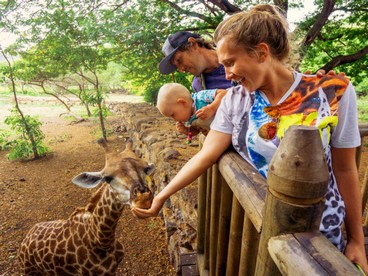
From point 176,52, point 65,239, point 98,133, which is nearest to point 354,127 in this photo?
point 176,52

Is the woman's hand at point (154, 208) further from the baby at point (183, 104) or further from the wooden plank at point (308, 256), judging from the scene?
the wooden plank at point (308, 256)

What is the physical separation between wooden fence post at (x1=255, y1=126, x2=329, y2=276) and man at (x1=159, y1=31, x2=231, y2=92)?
166 cm

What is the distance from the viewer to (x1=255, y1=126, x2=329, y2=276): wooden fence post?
66cm

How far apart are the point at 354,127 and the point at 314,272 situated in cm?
76

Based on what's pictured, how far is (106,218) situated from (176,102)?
1193 millimetres

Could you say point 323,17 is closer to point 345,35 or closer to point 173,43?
point 345,35

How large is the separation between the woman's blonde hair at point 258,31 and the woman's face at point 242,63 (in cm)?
2

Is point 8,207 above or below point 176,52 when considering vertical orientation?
below

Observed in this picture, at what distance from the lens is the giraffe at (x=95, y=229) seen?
218 cm

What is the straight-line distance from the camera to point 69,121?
14.4 meters

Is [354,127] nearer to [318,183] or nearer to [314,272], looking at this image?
[318,183]

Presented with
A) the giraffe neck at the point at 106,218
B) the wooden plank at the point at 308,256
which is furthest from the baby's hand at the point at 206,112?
the wooden plank at the point at 308,256

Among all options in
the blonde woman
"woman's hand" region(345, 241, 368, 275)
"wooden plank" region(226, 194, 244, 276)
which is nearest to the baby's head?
the blonde woman

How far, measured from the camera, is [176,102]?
216 centimetres
